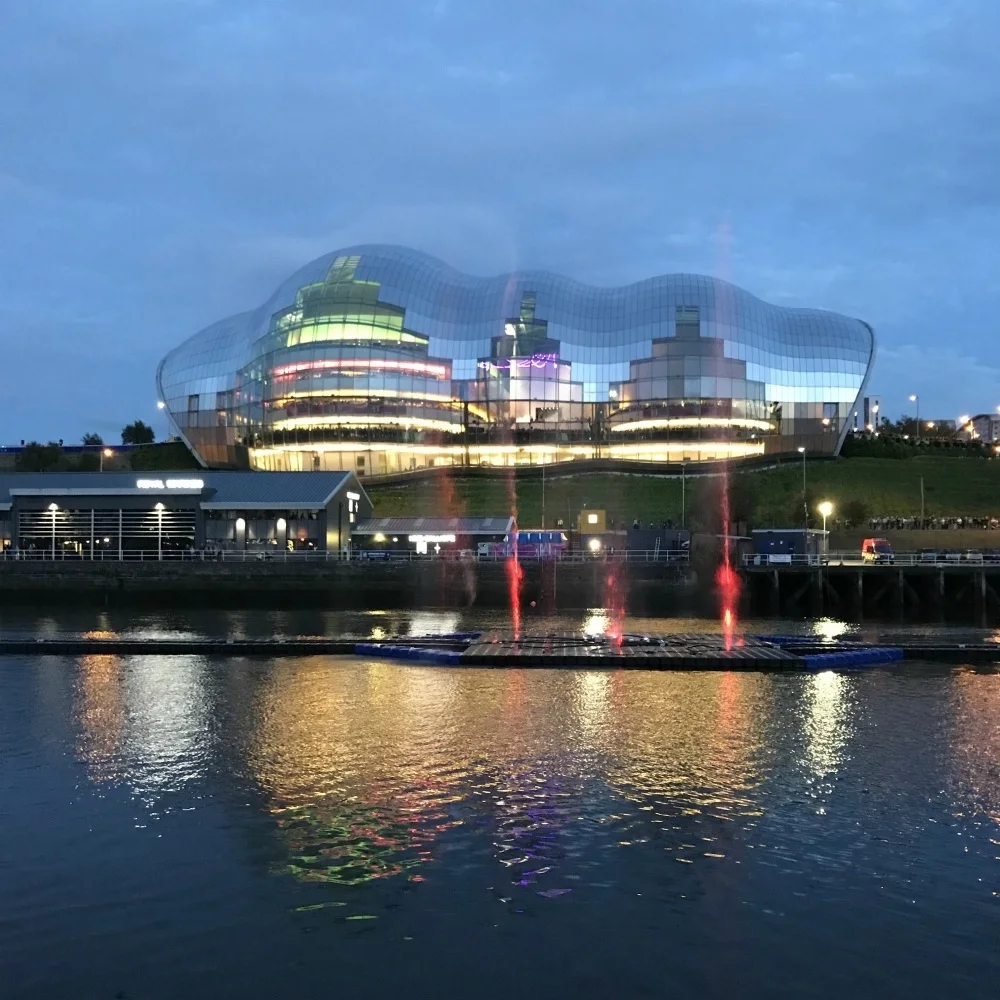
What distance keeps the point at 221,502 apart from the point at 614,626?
40.0 metres

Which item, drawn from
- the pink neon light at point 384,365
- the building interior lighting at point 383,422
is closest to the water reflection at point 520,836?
the building interior lighting at point 383,422

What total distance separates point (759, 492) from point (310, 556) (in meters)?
53.2

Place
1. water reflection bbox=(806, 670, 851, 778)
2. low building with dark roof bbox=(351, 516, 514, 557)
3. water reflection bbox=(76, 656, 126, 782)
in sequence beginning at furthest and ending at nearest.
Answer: low building with dark roof bbox=(351, 516, 514, 557) → water reflection bbox=(806, 670, 851, 778) → water reflection bbox=(76, 656, 126, 782)

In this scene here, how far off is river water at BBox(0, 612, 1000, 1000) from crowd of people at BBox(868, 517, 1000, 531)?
7270 cm

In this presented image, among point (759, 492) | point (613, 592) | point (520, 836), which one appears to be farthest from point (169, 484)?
point (520, 836)

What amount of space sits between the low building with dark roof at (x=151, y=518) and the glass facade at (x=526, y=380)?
41.1 meters

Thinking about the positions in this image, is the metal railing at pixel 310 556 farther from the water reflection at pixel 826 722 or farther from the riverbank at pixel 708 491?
the water reflection at pixel 826 722

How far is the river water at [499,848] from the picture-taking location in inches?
475

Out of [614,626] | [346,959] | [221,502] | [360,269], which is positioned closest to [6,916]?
[346,959]

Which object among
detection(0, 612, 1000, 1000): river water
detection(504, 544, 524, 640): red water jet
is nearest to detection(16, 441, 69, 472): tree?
detection(504, 544, 524, 640): red water jet

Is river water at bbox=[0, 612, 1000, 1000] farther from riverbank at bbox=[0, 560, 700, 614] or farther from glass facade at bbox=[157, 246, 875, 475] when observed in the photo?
glass facade at bbox=[157, 246, 875, 475]

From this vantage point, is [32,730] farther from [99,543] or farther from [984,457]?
[984,457]

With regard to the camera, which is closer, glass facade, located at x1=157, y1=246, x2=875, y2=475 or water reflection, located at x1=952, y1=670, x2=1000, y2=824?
water reflection, located at x1=952, y1=670, x2=1000, y2=824

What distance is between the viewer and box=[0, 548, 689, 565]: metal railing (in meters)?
71.4
